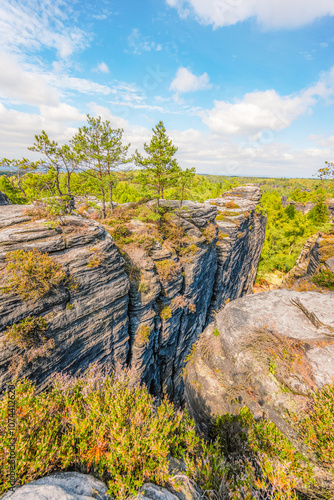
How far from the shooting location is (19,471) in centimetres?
479

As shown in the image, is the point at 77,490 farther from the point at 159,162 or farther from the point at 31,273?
the point at 159,162

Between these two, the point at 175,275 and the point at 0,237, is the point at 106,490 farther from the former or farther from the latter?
the point at 175,275

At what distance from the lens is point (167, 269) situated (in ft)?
55.1

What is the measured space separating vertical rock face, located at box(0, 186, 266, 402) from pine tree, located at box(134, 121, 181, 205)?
3708 mm

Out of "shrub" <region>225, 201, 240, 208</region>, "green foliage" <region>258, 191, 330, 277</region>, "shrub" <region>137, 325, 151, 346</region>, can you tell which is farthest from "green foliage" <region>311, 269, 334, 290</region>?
"green foliage" <region>258, 191, 330, 277</region>

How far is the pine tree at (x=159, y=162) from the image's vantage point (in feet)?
57.9

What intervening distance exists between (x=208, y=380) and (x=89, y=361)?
7.58 meters

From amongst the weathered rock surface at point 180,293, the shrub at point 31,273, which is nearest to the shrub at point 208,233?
the weathered rock surface at point 180,293

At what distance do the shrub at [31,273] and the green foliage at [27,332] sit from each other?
119 centimetres

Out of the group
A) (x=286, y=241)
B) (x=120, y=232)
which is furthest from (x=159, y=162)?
(x=286, y=241)

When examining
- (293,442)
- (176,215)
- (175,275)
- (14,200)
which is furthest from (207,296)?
(14,200)

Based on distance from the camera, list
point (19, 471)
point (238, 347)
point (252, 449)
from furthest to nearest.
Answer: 1. point (238, 347)
2. point (252, 449)
3. point (19, 471)

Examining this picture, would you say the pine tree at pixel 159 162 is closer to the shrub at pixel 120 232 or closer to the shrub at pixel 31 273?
the shrub at pixel 120 232

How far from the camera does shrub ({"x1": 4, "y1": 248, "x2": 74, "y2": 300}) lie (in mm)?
9219
